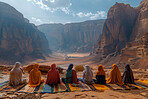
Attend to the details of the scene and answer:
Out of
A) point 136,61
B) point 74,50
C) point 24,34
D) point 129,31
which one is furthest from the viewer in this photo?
point 74,50

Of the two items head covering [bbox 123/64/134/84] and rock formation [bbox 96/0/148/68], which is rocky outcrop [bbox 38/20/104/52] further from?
head covering [bbox 123/64/134/84]

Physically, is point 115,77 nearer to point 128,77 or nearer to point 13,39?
point 128,77

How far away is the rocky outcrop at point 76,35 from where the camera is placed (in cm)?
7481

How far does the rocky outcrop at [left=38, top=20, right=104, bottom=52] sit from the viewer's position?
245 feet

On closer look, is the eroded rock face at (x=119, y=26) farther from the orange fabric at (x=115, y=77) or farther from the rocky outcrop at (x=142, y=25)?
the orange fabric at (x=115, y=77)

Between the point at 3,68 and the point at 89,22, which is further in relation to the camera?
the point at 89,22

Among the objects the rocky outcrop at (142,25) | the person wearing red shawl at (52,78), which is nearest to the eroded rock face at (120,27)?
the rocky outcrop at (142,25)

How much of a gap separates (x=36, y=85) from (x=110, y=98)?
335cm

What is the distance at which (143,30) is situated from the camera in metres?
24.4

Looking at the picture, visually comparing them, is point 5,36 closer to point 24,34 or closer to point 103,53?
point 24,34

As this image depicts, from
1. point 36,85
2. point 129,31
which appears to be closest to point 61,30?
point 129,31

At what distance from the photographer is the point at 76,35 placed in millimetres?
81562

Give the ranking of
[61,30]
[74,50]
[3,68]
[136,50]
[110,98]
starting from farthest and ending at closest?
[61,30] < [74,50] < [136,50] < [3,68] < [110,98]

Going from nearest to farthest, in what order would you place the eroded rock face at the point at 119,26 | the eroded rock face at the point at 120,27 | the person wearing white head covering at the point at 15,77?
the person wearing white head covering at the point at 15,77 < the eroded rock face at the point at 120,27 < the eroded rock face at the point at 119,26
